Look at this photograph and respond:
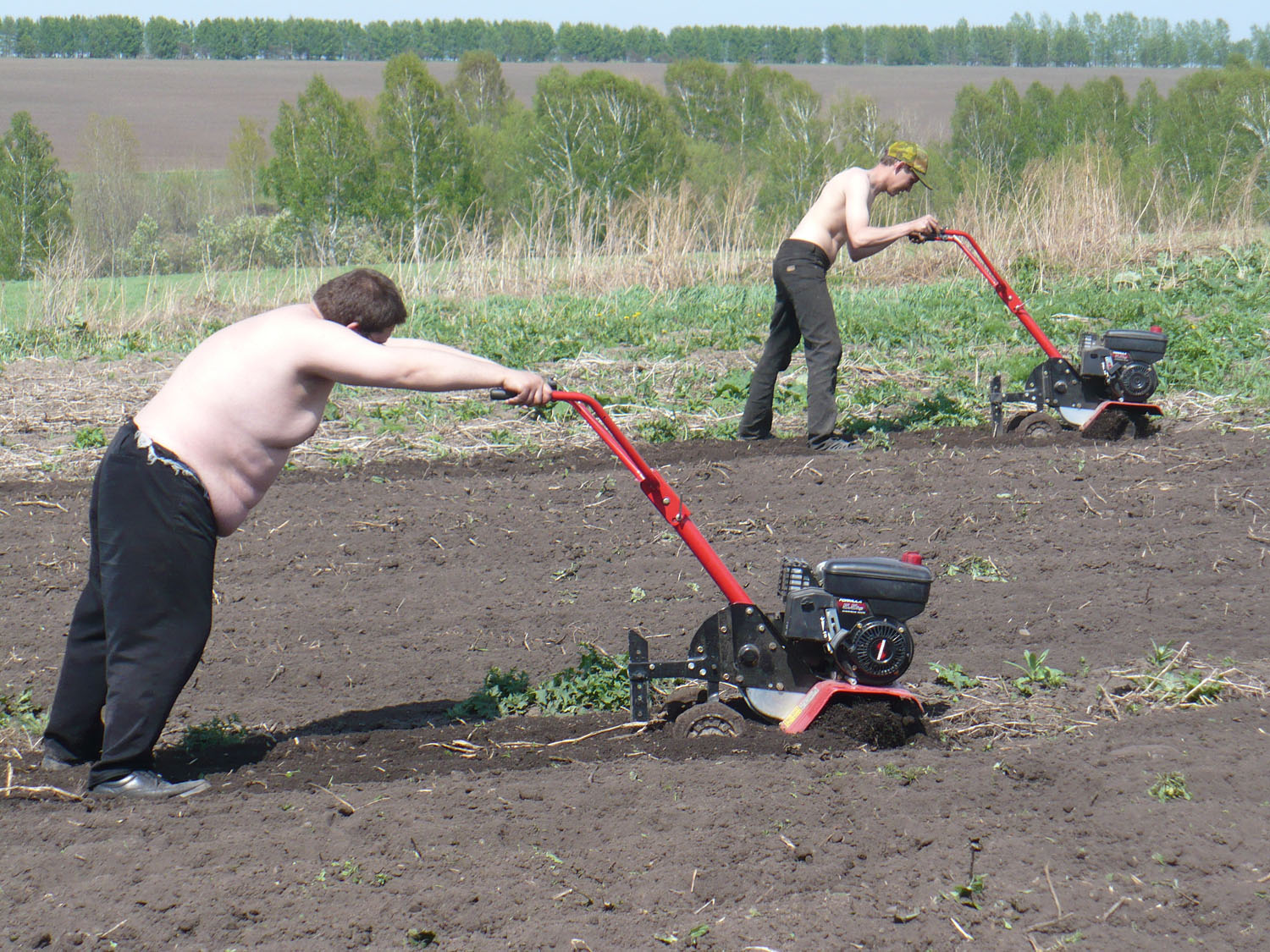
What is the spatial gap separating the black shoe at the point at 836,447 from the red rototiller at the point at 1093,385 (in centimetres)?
108

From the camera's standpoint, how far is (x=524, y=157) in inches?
1261

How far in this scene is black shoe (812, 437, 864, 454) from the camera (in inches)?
296

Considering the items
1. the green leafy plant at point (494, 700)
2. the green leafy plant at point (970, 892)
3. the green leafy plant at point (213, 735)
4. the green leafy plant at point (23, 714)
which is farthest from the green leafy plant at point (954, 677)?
the green leafy plant at point (23, 714)

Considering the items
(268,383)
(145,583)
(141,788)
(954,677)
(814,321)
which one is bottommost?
(141,788)

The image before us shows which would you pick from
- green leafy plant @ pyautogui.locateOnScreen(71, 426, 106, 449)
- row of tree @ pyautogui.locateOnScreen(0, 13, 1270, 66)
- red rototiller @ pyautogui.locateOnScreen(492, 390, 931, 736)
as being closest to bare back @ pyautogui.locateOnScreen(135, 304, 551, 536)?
red rototiller @ pyautogui.locateOnScreen(492, 390, 931, 736)

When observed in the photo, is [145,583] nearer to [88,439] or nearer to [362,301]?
[362,301]

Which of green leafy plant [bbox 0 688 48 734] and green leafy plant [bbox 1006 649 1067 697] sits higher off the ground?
green leafy plant [bbox 1006 649 1067 697]

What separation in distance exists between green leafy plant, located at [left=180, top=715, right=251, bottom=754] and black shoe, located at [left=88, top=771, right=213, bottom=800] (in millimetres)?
491

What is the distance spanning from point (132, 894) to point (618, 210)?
14222 mm

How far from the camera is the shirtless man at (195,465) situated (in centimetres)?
349

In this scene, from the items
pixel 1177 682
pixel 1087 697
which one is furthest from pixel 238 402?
pixel 1177 682

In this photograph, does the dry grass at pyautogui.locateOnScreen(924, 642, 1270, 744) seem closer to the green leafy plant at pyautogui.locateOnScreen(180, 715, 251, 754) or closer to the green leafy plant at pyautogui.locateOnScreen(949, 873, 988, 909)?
the green leafy plant at pyautogui.locateOnScreen(949, 873, 988, 909)

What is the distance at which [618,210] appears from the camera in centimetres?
1642

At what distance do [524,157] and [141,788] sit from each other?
1181 inches
